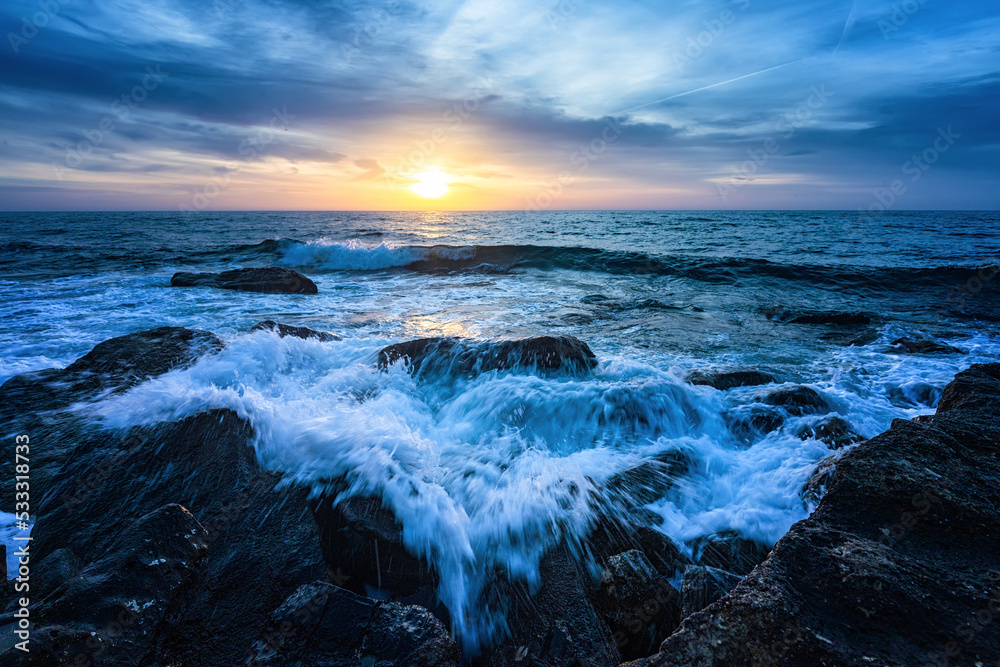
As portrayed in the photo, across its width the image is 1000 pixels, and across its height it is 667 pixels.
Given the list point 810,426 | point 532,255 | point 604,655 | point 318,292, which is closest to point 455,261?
point 532,255

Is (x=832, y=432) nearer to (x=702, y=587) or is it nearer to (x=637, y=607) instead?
(x=702, y=587)

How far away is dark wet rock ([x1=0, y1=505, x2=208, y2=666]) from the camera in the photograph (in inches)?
66.7

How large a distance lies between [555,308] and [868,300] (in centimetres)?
831

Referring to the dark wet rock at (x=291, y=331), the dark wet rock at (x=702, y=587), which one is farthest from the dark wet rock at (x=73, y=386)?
the dark wet rock at (x=702, y=587)

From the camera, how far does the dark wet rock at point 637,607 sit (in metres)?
2.17

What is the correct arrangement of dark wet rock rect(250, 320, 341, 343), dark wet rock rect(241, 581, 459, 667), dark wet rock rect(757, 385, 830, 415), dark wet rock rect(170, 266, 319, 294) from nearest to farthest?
dark wet rock rect(241, 581, 459, 667), dark wet rock rect(757, 385, 830, 415), dark wet rock rect(250, 320, 341, 343), dark wet rock rect(170, 266, 319, 294)

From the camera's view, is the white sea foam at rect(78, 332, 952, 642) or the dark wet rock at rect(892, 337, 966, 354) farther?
the dark wet rock at rect(892, 337, 966, 354)

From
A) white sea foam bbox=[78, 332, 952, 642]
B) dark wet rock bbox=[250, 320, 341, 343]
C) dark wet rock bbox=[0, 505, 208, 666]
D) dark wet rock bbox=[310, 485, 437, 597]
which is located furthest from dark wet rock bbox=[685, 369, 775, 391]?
dark wet rock bbox=[250, 320, 341, 343]

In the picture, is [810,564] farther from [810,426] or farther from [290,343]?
[290,343]

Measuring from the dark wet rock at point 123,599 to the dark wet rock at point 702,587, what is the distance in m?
2.39

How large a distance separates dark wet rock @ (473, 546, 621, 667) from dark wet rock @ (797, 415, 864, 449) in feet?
Result: 8.93

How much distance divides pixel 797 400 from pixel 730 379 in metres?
0.79

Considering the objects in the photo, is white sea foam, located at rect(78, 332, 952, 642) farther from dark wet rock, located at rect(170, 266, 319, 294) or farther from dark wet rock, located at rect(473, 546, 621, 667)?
dark wet rock, located at rect(170, 266, 319, 294)

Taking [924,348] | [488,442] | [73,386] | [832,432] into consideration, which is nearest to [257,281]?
[73,386]
